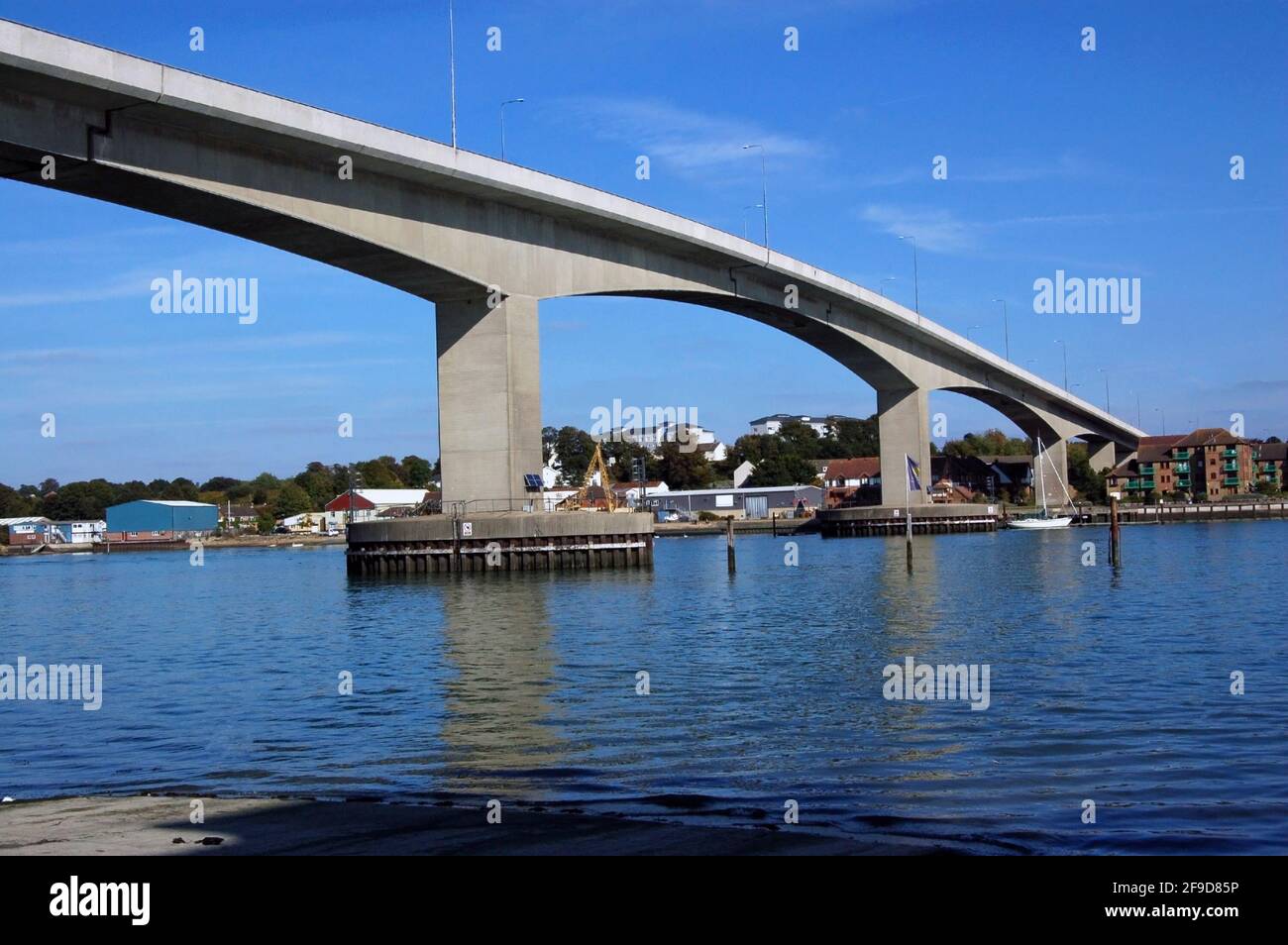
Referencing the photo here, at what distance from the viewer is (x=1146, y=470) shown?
14312cm

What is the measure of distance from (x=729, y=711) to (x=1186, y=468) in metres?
139

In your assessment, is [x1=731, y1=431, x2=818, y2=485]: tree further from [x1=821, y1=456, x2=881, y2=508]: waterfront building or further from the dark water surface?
the dark water surface

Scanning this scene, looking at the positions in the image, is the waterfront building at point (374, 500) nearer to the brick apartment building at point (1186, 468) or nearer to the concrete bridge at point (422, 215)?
the brick apartment building at point (1186, 468)

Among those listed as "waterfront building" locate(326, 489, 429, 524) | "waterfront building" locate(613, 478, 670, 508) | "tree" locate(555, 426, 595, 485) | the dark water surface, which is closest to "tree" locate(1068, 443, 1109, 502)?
"waterfront building" locate(613, 478, 670, 508)

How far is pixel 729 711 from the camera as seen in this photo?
17422 mm

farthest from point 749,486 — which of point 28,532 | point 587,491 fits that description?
point 28,532

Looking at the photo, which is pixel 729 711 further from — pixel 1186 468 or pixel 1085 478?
pixel 1186 468

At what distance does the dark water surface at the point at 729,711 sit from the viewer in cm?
1186

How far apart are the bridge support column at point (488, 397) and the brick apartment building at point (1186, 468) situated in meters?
107

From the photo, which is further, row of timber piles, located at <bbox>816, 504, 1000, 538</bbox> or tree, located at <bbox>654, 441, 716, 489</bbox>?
tree, located at <bbox>654, 441, 716, 489</bbox>

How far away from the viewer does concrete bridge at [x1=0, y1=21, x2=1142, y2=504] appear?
→ 104 feet

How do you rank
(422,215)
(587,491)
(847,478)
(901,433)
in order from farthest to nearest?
1. (847,478)
2. (901,433)
3. (587,491)
4. (422,215)

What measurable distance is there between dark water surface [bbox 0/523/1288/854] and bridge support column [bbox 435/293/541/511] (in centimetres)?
945
